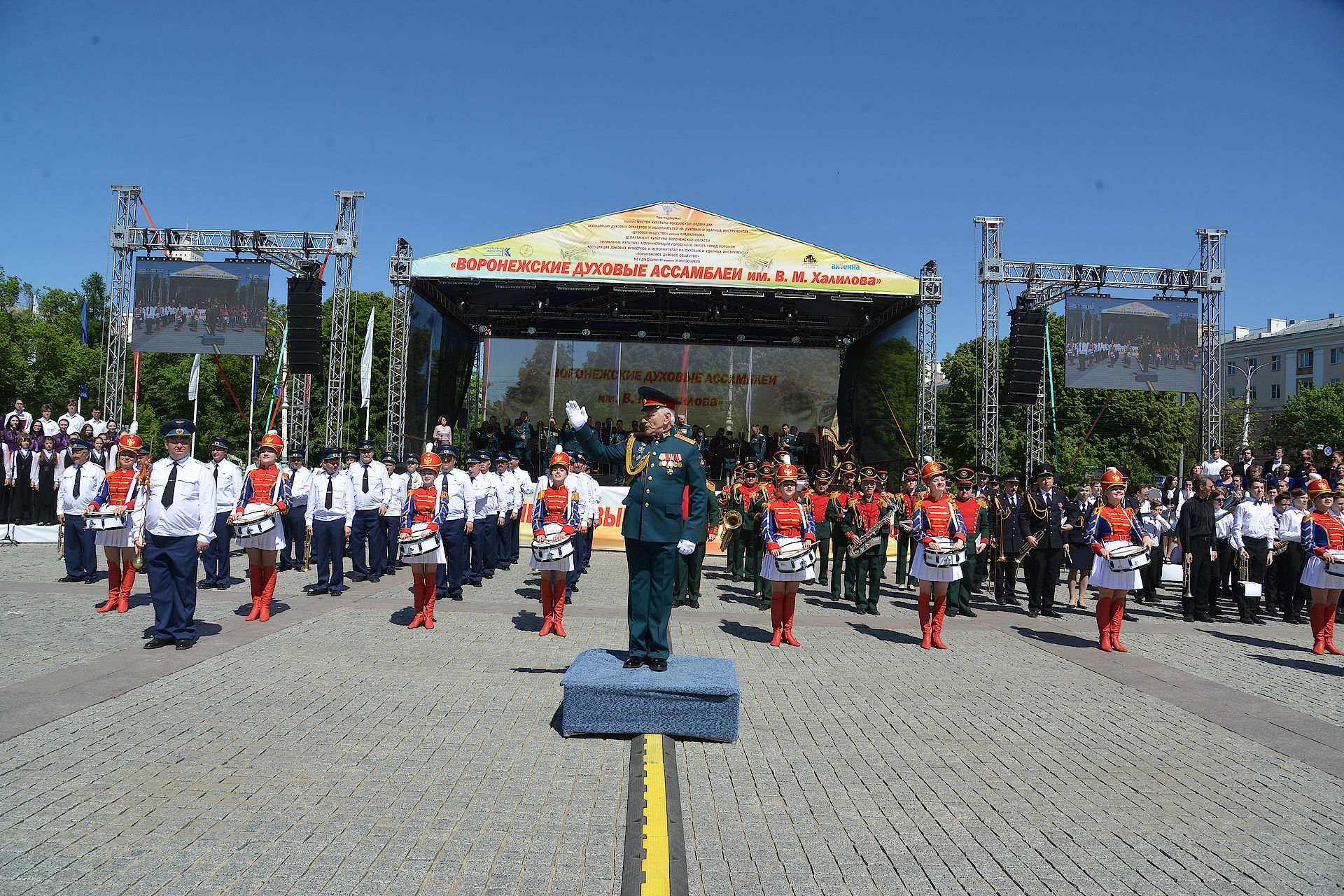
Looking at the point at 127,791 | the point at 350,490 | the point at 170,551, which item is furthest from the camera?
the point at 350,490

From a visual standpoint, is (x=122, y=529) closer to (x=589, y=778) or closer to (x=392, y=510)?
(x=392, y=510)

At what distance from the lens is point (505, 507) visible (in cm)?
1380

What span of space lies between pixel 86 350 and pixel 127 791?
2286 inches

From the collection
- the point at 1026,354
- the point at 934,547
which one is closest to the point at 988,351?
the point at 1026,354

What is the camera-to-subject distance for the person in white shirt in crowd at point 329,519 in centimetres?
1136

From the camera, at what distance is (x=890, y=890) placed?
3.46 meters

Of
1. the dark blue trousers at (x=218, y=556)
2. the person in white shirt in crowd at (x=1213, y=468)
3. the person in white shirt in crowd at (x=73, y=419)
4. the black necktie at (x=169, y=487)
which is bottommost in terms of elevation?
the dark blue trousers at (x=218, y=556)

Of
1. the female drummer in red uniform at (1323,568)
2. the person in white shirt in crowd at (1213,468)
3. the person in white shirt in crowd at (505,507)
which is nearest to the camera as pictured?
the female drummer in red uniform at (1323,568)

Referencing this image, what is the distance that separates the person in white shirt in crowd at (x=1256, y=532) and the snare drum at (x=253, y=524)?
13096 mm

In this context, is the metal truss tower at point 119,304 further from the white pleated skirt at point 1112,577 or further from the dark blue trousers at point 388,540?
the white pleated skirt at point 1112,577

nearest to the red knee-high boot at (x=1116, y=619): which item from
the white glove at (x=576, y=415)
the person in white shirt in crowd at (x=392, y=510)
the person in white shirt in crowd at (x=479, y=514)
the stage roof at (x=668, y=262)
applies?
the white glove at (x=576, y=415)

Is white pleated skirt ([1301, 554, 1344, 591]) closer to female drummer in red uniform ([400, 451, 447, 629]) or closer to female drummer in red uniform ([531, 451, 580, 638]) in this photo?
female drummer in red uniform ([531, 451, 580, 638])

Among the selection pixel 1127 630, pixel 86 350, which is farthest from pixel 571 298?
pixel 86 350

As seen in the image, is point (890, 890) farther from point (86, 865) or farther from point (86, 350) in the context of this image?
point (86, 350)
